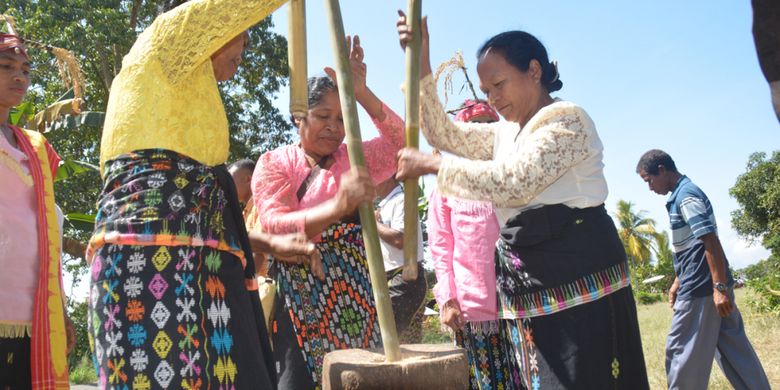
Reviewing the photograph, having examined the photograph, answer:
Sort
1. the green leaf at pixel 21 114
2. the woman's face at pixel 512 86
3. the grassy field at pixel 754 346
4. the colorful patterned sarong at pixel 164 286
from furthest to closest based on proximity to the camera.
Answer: the green leaf at pixel 21 114 < the grassy field at pixel 754 346 < the woman's face at pixel 512 86 < the colorful patterned sarong at pixel 164 286

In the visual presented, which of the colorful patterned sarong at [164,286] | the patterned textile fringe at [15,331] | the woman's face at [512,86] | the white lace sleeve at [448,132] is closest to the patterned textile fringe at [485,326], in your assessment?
the white lace sleeve at [448,132]

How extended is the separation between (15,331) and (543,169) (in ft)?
7.78

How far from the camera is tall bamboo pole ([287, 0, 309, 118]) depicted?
2.45m

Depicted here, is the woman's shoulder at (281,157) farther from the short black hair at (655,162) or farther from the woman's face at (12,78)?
the short black hair at (655,162)

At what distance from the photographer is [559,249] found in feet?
8.42

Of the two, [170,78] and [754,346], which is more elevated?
[170,78]

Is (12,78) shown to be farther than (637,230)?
No

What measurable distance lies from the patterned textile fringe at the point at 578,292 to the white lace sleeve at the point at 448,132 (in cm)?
83

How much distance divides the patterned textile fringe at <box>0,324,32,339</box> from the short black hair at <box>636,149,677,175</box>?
16.0 feet

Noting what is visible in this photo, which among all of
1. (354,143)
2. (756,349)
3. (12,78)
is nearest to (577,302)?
(354,143)

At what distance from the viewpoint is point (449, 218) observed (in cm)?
370

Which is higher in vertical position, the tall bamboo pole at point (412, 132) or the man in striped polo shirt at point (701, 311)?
the tall bamboo pole at point (412, 132)

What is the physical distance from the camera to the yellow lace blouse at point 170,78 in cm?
216

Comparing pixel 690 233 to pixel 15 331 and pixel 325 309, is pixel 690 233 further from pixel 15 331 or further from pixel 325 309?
pixel 15 331
